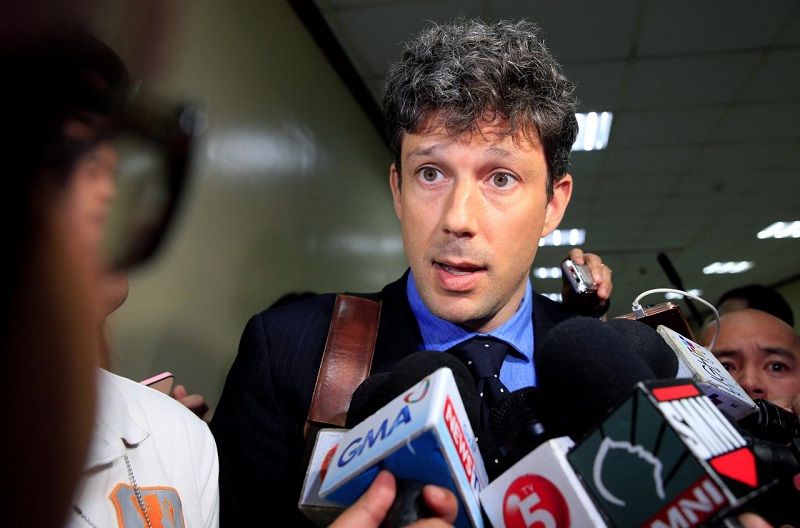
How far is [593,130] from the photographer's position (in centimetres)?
387

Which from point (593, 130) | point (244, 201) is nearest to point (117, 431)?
point (244, 201)

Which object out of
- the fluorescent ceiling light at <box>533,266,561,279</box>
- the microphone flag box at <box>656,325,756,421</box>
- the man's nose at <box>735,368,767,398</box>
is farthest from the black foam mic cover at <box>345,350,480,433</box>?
the fluorescent ceiling light at <box>533,266,561,279</box>

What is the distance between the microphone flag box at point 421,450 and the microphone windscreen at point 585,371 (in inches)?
4.0

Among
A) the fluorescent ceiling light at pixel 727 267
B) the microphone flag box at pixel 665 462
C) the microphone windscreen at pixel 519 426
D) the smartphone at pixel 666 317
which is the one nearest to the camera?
the microphone flag box at pixel 665 462

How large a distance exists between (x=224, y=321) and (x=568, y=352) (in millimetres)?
1394

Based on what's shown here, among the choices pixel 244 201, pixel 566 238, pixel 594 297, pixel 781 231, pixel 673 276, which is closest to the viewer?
pixel 594 297

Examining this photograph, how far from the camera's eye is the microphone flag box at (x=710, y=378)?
2.56 ft

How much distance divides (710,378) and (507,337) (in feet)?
1.05

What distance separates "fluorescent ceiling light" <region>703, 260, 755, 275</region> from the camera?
8160mm

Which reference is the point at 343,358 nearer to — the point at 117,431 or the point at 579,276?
the point at 117,431

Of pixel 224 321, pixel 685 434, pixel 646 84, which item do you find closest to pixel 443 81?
pixel 685 434

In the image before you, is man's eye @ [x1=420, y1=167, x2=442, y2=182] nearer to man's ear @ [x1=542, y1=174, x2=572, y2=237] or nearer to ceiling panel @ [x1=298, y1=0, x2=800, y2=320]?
man's ear @ [x1=542, y1=174, x2=572, y2=237]

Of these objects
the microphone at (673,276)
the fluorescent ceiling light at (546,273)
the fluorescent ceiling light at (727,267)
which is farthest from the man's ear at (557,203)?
the fluorescent ceiling light at (727,267)

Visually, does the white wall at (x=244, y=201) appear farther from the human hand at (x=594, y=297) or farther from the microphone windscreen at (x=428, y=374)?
the human hand at (x=594, y=297)
